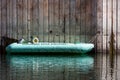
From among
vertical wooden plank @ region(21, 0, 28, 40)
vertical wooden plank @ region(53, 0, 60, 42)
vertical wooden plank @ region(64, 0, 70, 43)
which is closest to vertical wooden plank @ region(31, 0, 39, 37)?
vertical wooden plank @ region(21, 0, 28, 40)

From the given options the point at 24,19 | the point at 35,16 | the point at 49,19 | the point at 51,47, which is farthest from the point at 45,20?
the point at 51,47

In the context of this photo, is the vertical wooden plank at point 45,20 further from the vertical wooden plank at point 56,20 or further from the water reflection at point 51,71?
the water reflection at point 51,71

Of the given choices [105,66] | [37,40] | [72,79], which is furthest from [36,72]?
[37,40]

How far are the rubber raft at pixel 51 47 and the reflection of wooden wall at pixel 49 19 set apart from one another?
1.36 meters

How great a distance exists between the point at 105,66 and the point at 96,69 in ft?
4.54

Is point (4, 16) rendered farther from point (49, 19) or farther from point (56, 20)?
point (56, 20)

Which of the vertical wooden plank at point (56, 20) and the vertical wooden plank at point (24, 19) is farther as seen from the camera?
the vertical wooden plank at point (24, 19)

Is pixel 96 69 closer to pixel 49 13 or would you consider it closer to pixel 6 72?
pixel 6 72

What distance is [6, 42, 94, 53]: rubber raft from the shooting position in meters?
27.5

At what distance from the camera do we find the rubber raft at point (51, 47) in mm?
27531

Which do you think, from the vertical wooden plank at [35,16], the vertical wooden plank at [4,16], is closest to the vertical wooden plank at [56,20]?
the vertical wooden plank at [35,16]

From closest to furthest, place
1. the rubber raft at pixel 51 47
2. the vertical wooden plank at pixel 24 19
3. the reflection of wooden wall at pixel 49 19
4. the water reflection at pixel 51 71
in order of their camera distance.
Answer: the water reflection at pixel 51 71 → the rubber raft at pixel 51 47 → the reflection of wooden wall at pixel 49 19 → the vertical wooden plank at pixel 24 19

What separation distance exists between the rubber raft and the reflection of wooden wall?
53.6 inches

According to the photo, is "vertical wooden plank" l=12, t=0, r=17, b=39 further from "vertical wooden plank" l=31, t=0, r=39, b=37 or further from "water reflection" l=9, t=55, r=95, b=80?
"water reflection" l=9, t=55, r=95, b=80
